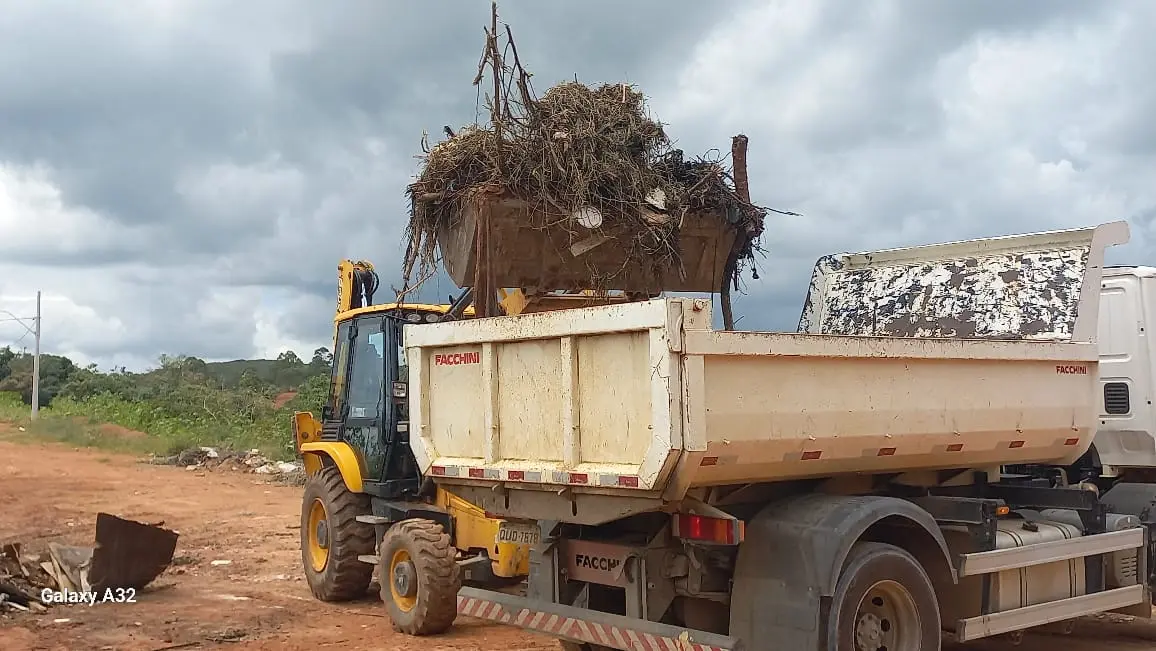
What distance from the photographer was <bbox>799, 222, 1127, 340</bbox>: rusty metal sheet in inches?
291

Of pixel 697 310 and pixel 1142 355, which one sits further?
pixel 1142 355

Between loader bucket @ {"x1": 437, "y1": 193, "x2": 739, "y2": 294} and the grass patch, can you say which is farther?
the grass patch

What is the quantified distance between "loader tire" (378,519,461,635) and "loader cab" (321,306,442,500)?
3.06 feet

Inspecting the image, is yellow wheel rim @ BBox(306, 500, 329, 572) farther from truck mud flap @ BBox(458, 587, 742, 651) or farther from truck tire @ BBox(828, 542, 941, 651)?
truck tire @ BBox(828, 542, 941, 651)

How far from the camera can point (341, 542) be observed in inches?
365

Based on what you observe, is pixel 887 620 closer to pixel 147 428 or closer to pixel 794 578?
pixel 794 578

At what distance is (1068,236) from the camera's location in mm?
7590

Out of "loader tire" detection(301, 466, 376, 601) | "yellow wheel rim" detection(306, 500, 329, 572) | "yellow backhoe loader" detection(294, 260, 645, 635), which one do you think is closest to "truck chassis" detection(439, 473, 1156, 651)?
"yellow backhoe loader" detection(294, 260, 645, 635)

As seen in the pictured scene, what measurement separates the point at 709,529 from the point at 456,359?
1962 millimetres

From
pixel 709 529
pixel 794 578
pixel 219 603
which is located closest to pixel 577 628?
pixel 709 529

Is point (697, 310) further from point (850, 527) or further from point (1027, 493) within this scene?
point (1027, 493)

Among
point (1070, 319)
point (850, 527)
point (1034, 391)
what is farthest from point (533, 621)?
point (1070, 319)

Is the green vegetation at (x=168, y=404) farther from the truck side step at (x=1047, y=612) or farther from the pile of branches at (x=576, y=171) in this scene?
the truck side step at (x=1047, y=612)

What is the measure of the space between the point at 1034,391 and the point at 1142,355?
1.78 meters
